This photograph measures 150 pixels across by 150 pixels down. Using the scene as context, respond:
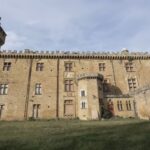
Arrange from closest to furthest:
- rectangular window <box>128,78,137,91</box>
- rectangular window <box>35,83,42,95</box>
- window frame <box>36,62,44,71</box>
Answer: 1. rectangular window <box>35,83,42,95</box>
2. rectangular window <box>128,78,137,91</box>
3. window frame <box>36,62,44,71</box>

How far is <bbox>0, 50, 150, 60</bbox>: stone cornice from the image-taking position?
3073 cm

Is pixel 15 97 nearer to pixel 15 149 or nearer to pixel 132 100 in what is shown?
pixel 132 100

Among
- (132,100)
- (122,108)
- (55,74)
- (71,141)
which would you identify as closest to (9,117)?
(55,74)

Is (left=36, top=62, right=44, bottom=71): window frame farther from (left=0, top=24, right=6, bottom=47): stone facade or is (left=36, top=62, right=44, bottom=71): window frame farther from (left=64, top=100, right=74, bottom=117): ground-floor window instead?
(left=0, top=24, right=6, bottom=47): stone facade

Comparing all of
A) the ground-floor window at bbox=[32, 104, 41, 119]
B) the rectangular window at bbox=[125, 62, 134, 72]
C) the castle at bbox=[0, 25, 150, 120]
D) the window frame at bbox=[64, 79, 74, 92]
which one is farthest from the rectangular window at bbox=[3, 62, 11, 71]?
the rectangular window at bbox=[125, 62, 134, 72]

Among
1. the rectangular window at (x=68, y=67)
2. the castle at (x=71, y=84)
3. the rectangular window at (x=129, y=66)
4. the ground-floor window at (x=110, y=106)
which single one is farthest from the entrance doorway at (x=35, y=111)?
the rectangular window at (x=129, y=66)

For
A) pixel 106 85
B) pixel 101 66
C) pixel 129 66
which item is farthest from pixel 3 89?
pixel 129 66

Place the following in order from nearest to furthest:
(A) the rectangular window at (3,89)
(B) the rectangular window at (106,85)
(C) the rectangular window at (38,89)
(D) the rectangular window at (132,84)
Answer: (A) the rectangular window at (3,89) → (C) the rectangular window at (38,89) → (B) the rectangular window at (106,85) → (D) the rectangular window at (132,84)

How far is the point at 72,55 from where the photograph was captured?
3145 cm

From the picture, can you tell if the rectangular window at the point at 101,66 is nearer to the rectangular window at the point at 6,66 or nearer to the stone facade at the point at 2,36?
the rectangular window at the point at 6,66

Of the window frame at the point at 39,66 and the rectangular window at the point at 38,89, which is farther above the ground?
the window frame at the point at 39,66

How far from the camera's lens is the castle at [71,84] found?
26375mm

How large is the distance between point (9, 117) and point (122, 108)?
16.5 meters

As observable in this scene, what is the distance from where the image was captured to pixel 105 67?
31.4 meters
